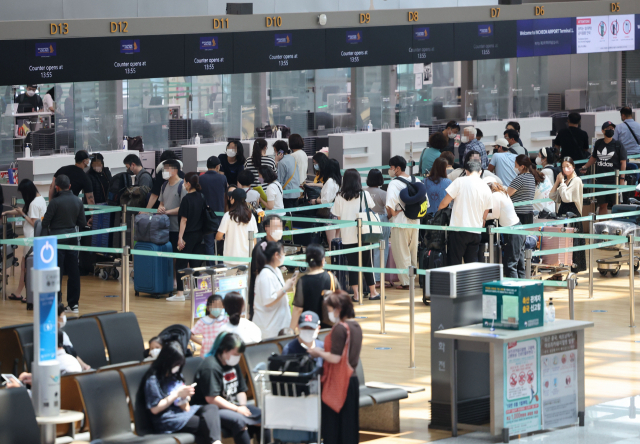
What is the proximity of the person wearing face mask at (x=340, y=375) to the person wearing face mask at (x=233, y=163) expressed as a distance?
7281 mm

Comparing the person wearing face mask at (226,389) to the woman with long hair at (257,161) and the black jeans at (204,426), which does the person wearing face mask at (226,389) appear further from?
the woman with long hair at (257,161)

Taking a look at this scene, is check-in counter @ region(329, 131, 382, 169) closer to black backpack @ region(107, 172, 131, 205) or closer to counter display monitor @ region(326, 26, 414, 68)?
counter display monitor @ region(326, 26, 414, 68)

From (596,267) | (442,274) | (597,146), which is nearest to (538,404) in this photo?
(442,274)

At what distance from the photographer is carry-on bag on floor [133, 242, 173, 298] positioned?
12.5m

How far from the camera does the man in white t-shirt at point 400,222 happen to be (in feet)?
39.2

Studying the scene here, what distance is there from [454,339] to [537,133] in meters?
15.0

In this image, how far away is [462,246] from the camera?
11414 millimetres

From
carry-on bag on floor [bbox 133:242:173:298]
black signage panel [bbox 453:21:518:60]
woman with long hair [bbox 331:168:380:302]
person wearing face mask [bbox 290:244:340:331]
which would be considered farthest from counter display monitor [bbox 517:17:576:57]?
person wearing face mask [bbox 290:244:340:331]

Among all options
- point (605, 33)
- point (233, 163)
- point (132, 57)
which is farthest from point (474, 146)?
point (605, 33)

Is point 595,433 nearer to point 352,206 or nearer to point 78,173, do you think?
point 352,206

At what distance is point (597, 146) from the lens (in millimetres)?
16922

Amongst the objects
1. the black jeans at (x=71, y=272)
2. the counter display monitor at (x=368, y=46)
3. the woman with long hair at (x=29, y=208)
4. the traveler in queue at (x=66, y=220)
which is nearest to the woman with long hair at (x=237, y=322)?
the traveler in queue at (x=66, y=220)

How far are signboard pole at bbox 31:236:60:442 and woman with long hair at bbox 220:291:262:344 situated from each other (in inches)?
67.1

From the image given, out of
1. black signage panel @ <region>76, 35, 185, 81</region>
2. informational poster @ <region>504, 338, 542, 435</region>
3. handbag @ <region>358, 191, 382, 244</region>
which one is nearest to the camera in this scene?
informational poster @ <region>504, 338, 542, 435</region>
